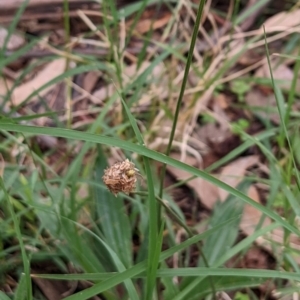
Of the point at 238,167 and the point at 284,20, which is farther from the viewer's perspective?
the point at 284,20

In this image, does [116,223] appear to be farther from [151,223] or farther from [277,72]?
[277,72]

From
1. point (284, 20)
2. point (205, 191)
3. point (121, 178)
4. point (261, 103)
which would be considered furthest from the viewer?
point (284, 20)

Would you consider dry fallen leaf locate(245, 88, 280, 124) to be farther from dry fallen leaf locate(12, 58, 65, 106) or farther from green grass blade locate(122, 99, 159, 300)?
green grass blade locate(122, 99, 159, 300)

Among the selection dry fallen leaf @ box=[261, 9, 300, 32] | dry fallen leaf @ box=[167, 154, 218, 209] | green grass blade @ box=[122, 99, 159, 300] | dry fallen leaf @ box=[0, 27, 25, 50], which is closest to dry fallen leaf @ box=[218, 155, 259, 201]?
→ dry fallen leaf @ box=[167, 154, 218, 209]

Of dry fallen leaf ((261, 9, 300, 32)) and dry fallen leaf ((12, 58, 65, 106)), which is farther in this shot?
dry fallen leaf ((261, 9, 300, 32))

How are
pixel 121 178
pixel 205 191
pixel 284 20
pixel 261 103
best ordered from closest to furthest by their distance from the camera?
1. pixel 121 178
2. pixel 205 191
3. pixel 261 103
4. pixel 284 20

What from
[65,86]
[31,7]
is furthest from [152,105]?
[31,7]

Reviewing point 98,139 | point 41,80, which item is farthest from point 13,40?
point 98,139

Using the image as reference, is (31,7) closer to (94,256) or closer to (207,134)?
(207,134)

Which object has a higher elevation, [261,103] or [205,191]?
[261,103]
